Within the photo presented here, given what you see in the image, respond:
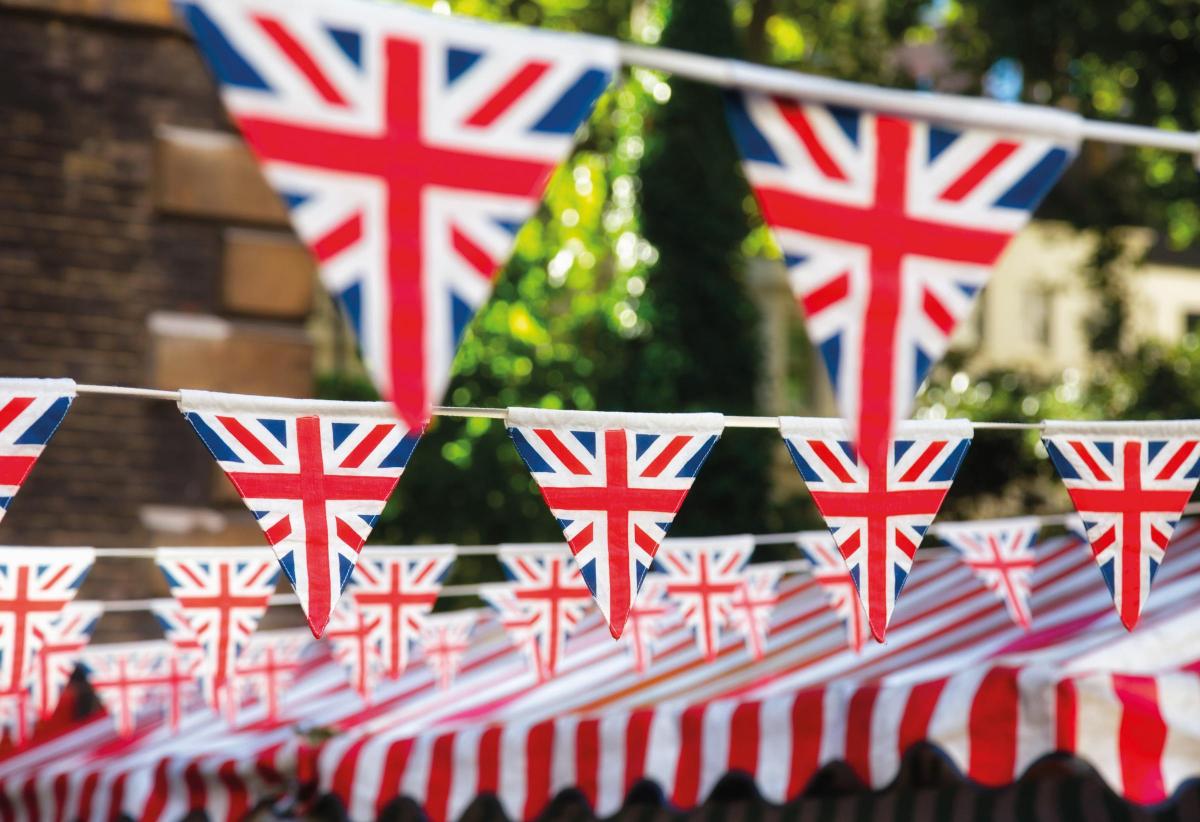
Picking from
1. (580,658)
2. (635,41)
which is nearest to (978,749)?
(580,658)

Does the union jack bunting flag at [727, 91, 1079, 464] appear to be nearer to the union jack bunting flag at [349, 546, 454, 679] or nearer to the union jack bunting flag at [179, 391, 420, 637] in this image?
the union jack bunting flag at [179, 391, 420, 637]

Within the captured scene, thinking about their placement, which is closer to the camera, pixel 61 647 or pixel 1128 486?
pixel 1128 486

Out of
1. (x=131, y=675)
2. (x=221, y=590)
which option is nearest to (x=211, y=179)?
(x=131, y=675)

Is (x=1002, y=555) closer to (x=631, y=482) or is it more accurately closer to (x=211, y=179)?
(x=631, y=482)

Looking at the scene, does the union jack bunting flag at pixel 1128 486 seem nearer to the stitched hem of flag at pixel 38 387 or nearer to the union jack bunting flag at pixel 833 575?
the union jack bunting flag at pixel 833 575

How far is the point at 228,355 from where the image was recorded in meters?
10.5

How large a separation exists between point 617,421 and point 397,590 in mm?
2875

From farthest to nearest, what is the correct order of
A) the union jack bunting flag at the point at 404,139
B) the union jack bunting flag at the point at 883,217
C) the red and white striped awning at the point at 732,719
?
the red and white striped awning at the point at 732,719, the union jack bunting flag at the point at 883,217, the union jack bunting flag at the point at 404,139

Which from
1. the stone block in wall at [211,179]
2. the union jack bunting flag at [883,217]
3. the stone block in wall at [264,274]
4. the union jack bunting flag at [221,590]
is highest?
the stone block in wall at [211,179]

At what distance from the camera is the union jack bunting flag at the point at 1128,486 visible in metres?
5.41

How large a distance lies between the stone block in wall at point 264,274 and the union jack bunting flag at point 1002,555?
15.8 ft

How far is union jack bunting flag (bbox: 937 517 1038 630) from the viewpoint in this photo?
7.20m

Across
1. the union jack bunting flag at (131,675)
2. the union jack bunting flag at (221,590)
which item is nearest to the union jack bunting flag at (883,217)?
the union jack bunting flag at (221,590)

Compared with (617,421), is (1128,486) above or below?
below
